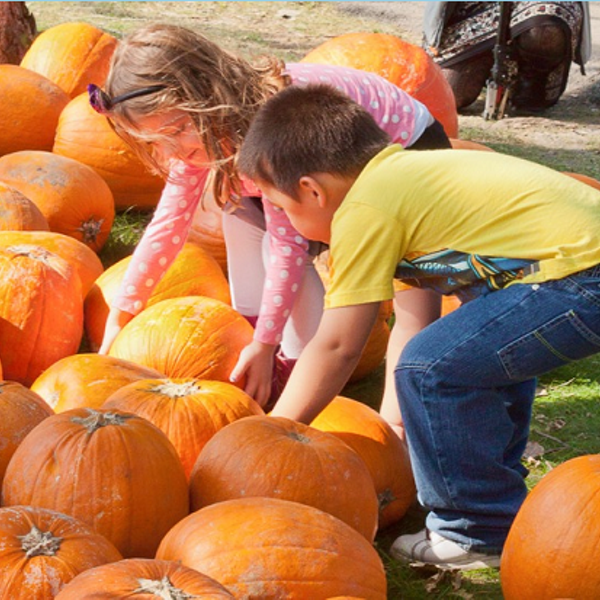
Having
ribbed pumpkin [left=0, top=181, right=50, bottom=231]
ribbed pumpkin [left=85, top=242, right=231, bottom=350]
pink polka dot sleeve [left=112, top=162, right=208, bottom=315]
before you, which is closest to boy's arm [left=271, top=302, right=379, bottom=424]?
pink polka dot sleeve [left=112, top=162, right=208, bottom=315]

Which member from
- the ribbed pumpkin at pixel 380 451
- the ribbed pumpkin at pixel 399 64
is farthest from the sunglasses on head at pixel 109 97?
the ribbed pumpkin at pixel 399 64

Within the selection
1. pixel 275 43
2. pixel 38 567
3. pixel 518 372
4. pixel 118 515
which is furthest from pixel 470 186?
pixel 275 43

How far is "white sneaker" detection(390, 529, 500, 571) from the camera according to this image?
3064mm

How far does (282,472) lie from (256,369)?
0.97 m

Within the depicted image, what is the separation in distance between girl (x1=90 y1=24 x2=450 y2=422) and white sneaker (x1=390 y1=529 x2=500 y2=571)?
67cm

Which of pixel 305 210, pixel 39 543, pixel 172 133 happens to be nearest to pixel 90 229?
pixel 172 133

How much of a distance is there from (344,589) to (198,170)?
6.83 ft

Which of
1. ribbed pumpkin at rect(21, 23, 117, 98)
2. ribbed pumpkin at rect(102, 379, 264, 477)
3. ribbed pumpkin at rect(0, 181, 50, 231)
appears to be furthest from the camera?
ribbed pumpkin at rect(21, 23, 117, 98)

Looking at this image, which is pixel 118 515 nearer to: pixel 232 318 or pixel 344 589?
pixel 344 589

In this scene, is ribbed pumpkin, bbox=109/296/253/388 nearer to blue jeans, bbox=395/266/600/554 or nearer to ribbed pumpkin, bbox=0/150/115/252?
blue jeans, bbox=395/266/600/554

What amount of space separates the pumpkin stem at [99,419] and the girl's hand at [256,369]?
96 centimetres

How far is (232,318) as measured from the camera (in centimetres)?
378

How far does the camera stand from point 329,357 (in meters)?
2.81

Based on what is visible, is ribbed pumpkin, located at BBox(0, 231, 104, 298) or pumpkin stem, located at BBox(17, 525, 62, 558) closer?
pumpkin stem, located at BBox(17, 525, 62, 558)
